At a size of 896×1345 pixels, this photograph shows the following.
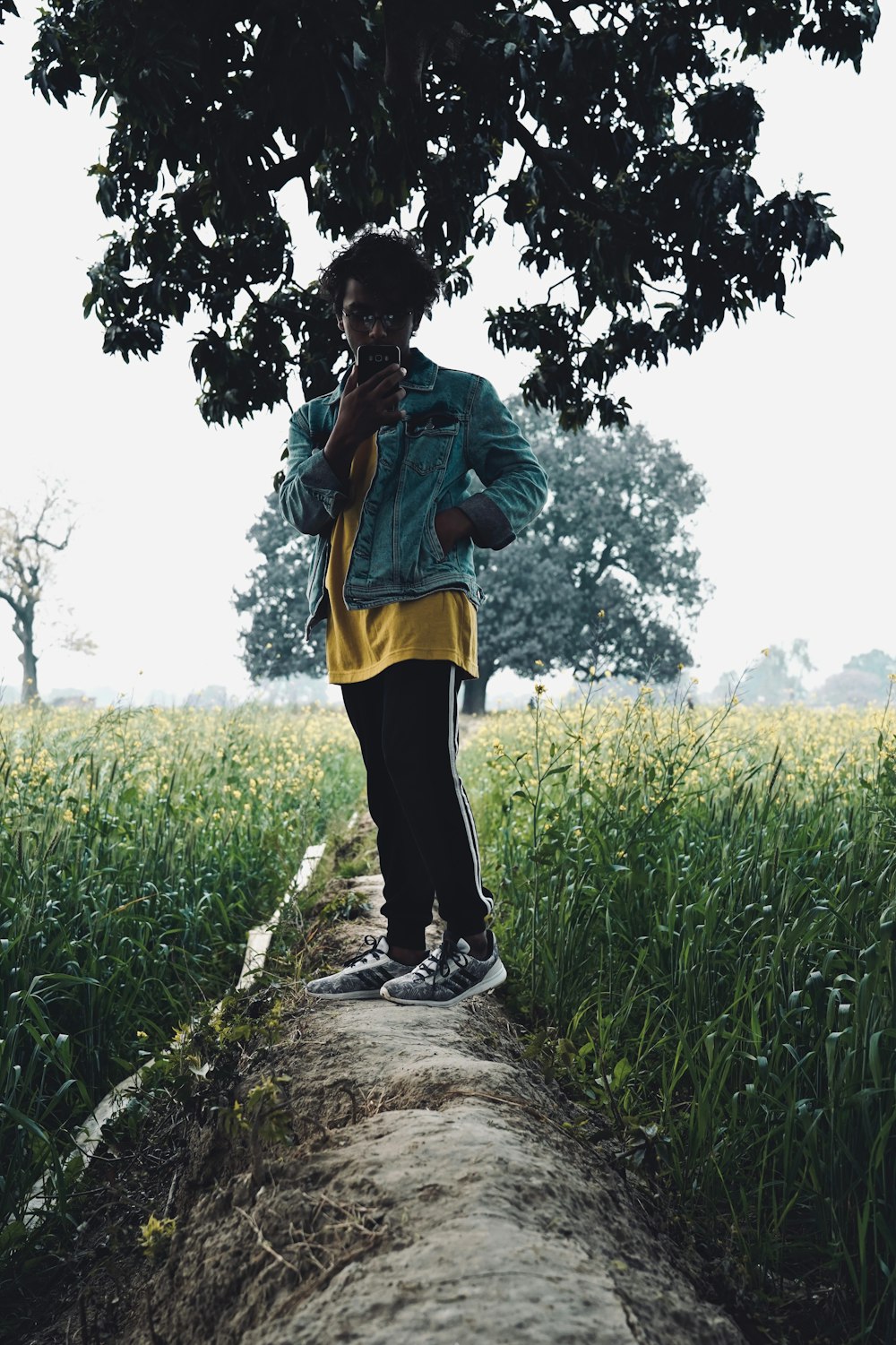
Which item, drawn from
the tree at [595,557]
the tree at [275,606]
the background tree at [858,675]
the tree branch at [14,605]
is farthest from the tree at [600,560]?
the background tree at [858,675]

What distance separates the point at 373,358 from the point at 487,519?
616mm

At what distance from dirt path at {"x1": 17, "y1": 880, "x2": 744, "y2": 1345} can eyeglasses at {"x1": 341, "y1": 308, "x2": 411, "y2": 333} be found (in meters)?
2.18

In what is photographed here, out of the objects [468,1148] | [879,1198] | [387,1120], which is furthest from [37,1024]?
[879,1198]

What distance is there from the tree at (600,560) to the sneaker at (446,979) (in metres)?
26.2

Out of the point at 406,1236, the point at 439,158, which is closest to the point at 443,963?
the point at 406,1236

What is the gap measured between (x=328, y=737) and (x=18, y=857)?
9.28 meters

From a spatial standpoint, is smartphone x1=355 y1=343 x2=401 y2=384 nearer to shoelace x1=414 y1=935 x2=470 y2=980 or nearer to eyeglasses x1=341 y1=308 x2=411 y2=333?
eyeglasses x1=341 y1=308 x2=411 y2=333

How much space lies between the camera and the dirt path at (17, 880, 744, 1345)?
1.46 meters

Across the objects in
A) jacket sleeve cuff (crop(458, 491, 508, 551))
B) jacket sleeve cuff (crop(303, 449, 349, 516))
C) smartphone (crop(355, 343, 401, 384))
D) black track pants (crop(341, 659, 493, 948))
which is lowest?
black track pants (crop(341, 659, 493, 948))

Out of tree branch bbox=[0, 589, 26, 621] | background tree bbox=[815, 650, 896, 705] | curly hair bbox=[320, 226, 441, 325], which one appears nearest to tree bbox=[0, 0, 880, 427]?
curly hair bbox=[320, 226, 441, 325]

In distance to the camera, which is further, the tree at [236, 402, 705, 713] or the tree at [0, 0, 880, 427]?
the tree at [236, 402, 705, 713]

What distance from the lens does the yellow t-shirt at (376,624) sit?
2959 millimetres

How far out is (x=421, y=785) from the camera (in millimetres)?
3014

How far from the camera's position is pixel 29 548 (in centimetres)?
4228
